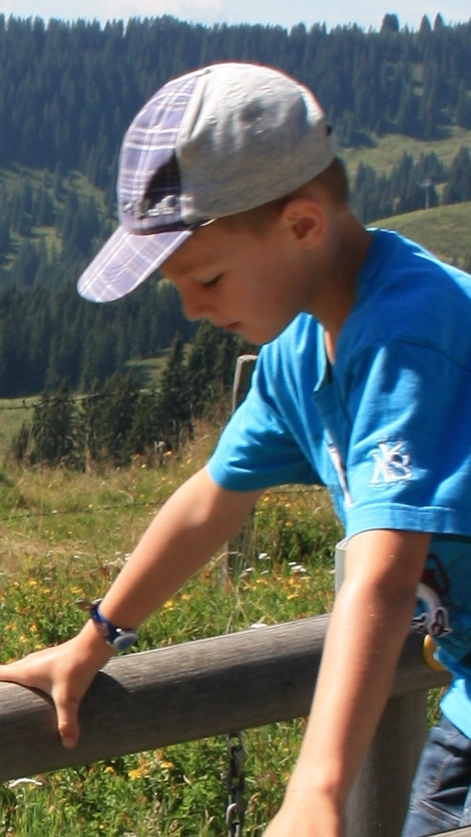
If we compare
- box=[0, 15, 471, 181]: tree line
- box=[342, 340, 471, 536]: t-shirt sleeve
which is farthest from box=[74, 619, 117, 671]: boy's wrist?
box=[0, 15, 471, 181]: tree line

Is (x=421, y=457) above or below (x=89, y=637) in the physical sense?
above

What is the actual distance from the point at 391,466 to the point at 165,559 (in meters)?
0.55

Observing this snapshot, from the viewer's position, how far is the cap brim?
128 centimetres

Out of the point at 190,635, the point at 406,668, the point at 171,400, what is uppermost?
the point at 406,668

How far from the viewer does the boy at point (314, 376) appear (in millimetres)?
1092

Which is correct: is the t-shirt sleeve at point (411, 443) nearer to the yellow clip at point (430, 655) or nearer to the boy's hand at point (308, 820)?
Result: the boy's hand at point (308, 820)

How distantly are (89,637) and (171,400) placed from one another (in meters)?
11.9

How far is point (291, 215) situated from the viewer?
130 cm

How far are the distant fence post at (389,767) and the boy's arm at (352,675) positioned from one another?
A: 2.09 feet

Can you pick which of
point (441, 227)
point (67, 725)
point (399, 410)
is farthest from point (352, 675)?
point (441, 227)

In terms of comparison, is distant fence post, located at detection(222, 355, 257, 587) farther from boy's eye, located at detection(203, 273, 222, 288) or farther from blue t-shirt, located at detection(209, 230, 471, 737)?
boy's eye, located at detection(203, 273, 222, 288)

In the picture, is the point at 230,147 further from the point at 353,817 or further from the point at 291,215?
the point at 353,817

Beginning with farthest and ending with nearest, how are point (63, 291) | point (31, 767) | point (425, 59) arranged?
point (425, 59) → point (63, 291) → point (31, 767)

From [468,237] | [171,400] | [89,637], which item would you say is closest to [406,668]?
[89,637]
